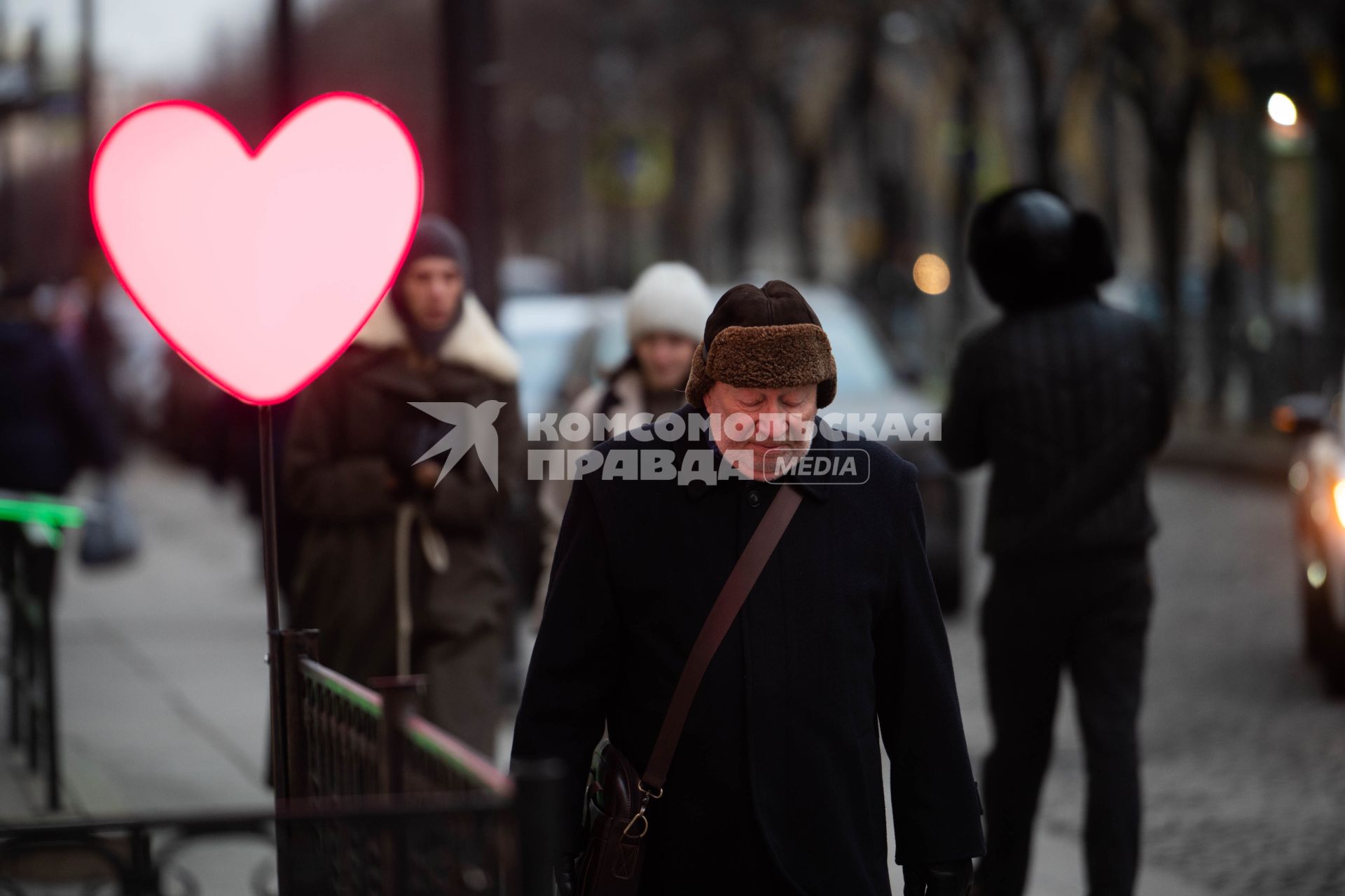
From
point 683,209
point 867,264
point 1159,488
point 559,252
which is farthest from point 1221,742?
point 559,252

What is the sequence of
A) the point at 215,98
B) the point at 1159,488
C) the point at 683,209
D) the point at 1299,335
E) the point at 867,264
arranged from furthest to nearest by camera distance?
the point at 215,98 < the point at 683,209 < the point at 867,264 < the point at 1299,335 < the point at 1159,488

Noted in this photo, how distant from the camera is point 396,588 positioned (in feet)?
18.5

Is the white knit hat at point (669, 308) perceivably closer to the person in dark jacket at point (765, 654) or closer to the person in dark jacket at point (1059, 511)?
the person in dark jacket at point (1059, 511)

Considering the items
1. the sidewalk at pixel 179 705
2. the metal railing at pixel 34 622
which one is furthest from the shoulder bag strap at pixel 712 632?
the metal railing at pixel 34 622

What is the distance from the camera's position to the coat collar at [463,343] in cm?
568

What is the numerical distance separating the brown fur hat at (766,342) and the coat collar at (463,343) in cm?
237

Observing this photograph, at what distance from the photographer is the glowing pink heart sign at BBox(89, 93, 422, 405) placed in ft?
12.6

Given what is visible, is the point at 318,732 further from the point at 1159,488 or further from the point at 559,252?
the point at 559,252

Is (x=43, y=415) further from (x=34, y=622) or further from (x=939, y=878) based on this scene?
(x=939, y=878)

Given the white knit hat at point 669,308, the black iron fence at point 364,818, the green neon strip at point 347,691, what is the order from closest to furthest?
the black iron fence at point 364,818 → the green neon strip at point 347,691 → the white knit hat at point 669,308

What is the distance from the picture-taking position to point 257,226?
390 centimetres

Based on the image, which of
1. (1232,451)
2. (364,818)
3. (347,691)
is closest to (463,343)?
(347,691)

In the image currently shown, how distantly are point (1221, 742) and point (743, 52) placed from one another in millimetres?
32265

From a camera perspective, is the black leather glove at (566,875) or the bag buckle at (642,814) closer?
the bag buckle at (642,814)
